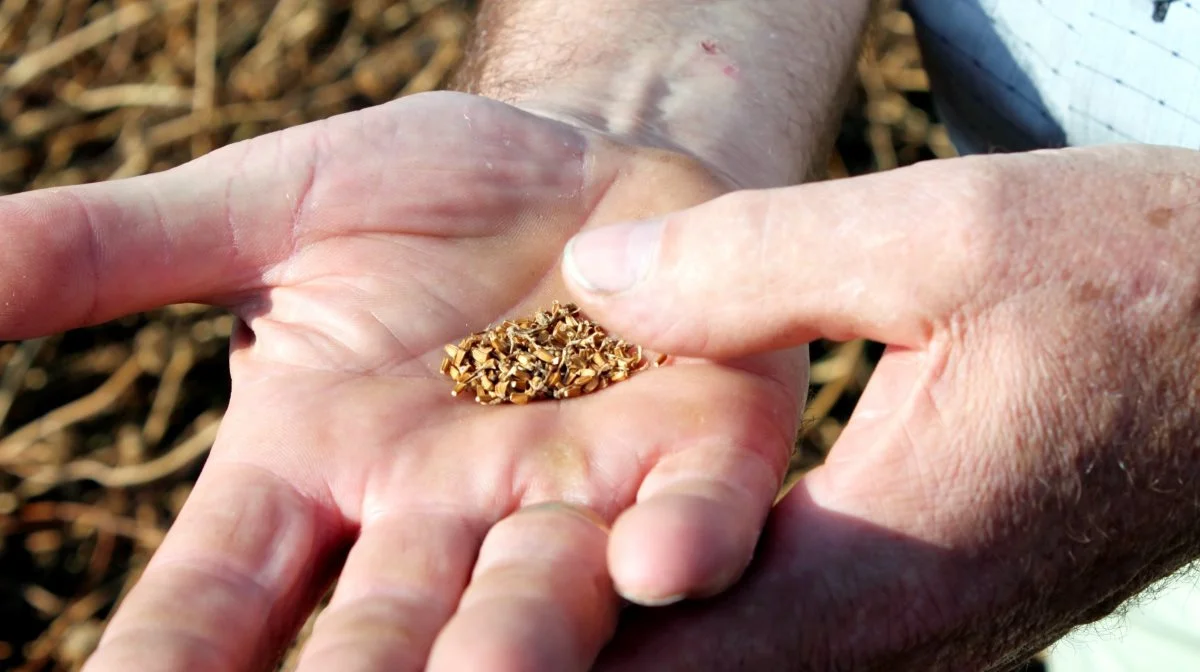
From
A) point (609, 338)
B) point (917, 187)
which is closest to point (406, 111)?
point (609, 338)

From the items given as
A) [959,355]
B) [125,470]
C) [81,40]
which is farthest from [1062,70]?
[81,40]

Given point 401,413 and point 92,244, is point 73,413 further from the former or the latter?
point 401,413

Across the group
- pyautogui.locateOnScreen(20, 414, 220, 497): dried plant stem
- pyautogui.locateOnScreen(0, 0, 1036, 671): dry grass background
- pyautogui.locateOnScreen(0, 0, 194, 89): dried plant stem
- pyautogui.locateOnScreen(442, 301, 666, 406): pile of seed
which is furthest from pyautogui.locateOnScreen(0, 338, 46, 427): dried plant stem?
pyautogui.locateOnScreen(442, 301, 666, 406): pile of seed

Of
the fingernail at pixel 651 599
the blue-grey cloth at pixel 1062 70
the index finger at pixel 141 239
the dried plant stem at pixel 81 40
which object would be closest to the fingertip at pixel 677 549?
the fingernail at pixel 651 599

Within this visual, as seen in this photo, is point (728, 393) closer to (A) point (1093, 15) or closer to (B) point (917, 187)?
(B) point (917, 187)

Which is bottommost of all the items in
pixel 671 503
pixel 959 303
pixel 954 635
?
pixel 954 635
